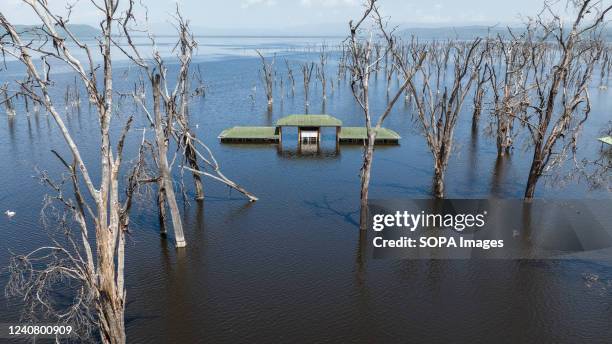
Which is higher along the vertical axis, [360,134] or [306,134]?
[306,134]

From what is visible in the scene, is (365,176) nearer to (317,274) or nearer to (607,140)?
(317,274)

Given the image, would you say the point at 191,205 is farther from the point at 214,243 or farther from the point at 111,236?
the point at 111,236

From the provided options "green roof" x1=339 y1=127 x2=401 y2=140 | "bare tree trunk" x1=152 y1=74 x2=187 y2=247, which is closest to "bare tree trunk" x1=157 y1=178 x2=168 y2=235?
"bare tree trunk" x1=152 y1=74 x2=187 y2=247

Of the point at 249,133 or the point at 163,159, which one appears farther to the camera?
the point at 249,133

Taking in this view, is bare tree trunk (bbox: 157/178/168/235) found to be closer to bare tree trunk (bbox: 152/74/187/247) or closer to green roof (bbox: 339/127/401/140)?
bare tree trunk (bbox: 152/74/187/247)

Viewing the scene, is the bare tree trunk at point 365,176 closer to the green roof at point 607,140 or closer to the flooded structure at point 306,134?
the flooded structure at point 306,134

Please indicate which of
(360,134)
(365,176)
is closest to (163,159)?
(365,176)
